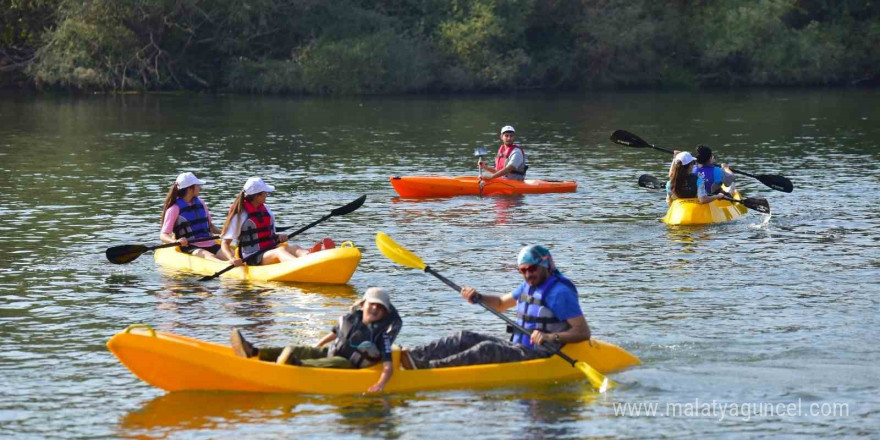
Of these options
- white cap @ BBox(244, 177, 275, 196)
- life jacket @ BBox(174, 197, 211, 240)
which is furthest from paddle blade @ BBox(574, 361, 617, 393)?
life jacket @ BBox(174, 197, 211, 240)

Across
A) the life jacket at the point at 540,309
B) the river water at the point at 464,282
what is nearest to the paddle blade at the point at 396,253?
the river water at the point at 464,282

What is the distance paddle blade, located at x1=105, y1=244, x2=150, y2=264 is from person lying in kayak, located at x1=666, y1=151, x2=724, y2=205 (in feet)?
26.1

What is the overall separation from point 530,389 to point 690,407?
133 centimetres

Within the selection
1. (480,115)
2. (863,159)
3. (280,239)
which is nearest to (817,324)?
(280,239)

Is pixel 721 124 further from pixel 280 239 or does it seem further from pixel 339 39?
pixel 280 239

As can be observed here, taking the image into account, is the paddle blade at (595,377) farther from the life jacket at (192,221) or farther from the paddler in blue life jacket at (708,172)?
the paddler in blue life jacket at (708,172)

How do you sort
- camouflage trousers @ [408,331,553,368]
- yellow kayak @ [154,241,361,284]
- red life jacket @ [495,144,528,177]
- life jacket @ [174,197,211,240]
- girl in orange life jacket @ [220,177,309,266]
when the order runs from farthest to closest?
red life jacket @ [495,144,528,177], life jacket @ [174,197,211,240], yellow kayak @ [154,241,361,284], girl in orange life jacket @ [220,177,309,266], camouflage trousers @ [408,331,553,368]

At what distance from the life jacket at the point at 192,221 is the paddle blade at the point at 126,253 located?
1.55 feet

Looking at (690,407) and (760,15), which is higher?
(760,15)

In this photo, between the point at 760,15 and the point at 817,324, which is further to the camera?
the point at 760,15

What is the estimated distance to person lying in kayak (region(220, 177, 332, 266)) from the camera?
51.5 feet

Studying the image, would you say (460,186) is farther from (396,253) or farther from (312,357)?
(312,357)

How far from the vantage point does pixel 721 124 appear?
132 feet

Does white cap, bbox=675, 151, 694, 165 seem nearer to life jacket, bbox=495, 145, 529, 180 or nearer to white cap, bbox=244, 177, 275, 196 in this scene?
life jacket, bbox=495, 145, 529, 180
